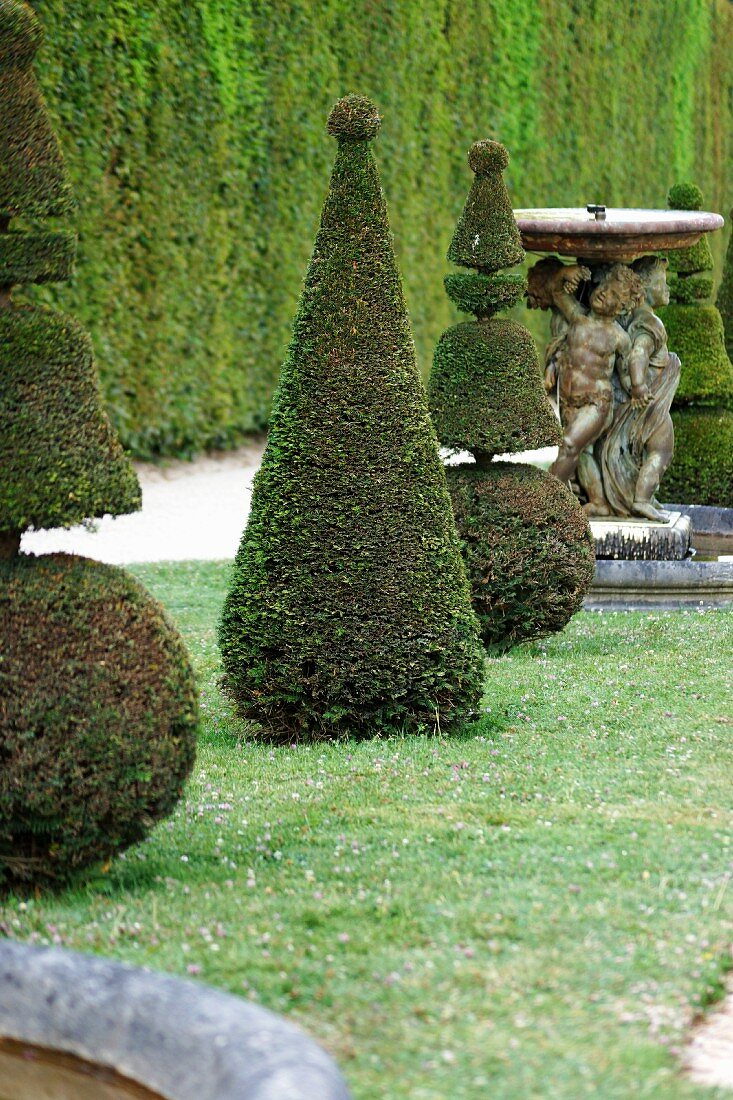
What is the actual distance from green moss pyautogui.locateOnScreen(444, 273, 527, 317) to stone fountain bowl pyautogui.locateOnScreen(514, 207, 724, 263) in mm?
1294

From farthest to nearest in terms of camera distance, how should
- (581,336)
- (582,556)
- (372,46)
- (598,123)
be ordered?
(598,123) < (372,46) < (581,336) < (582,556)

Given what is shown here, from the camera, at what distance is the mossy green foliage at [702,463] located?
472 inches

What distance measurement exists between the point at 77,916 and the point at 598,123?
2232 cm

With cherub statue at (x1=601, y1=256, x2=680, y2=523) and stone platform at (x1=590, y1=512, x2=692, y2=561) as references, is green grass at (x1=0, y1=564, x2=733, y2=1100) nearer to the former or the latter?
stone platform at (x1=590, y1=512, x2=692, y2=561)

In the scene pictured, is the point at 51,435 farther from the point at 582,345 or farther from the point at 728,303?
the point at 728,303

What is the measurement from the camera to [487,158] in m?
7.58

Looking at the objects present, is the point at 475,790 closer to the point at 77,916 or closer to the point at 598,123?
the point at 77,916

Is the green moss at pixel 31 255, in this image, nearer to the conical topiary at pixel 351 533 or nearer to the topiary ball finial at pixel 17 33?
the topiary ball finial at pixel 17 33

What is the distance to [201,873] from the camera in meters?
4.19

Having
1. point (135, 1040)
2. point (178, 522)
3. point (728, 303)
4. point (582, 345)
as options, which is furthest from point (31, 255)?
point (728, 303)

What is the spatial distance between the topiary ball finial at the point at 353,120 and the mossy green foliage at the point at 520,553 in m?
2.27

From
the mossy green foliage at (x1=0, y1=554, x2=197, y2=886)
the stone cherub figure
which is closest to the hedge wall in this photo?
the stone cherub figure

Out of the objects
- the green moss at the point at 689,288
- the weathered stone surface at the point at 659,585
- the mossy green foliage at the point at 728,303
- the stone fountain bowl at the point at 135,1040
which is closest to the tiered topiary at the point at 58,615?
the stone fountain bowl at the point at 135,1040

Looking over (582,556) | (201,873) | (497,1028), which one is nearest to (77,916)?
(201,873)
